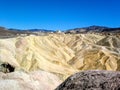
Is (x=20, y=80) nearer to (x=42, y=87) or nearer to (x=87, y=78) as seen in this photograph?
(x=42, y=87)

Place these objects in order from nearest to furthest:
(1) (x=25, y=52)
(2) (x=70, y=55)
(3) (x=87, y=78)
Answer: (3) (x=87, y=78)
(1) (x=25, y=52)
(2) (x=70, y=55)

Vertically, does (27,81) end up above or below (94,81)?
below

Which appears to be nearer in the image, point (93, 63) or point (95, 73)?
point (95, 73)

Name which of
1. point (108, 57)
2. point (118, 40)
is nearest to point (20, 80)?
point (108, 57)

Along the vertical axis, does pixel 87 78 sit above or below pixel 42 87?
above

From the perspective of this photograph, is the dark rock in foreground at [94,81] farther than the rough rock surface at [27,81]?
No

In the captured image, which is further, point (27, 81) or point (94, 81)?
point (27, 81)

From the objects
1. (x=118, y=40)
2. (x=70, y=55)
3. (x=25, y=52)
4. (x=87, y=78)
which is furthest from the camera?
(x=118, y=40)

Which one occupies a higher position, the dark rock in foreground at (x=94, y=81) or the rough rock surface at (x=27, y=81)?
A: the dark rock in foreground at (x=94, y=81)
